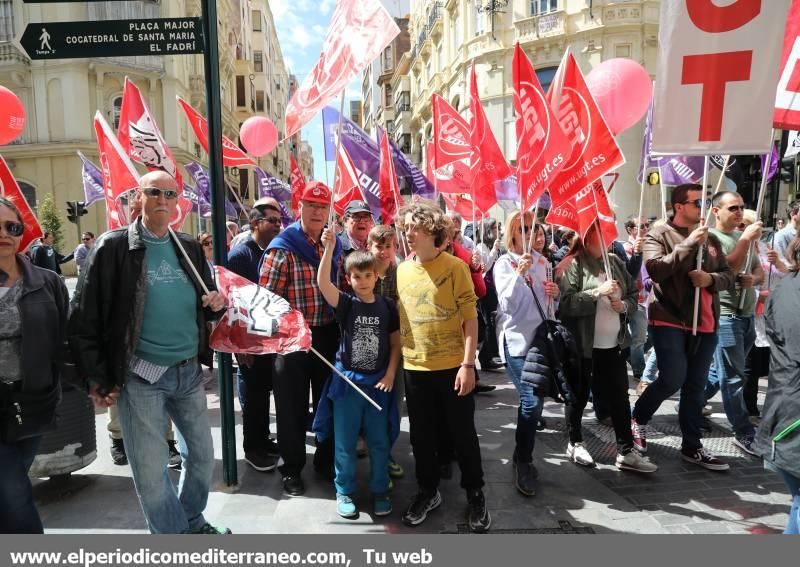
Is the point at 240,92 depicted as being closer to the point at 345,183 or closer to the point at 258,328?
the point at 345,183

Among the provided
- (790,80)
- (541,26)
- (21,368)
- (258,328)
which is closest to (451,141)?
(790,80)

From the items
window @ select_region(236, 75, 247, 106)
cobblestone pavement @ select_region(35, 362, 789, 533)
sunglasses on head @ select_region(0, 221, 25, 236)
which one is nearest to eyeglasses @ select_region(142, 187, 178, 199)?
sunglasses on head @ select_region(0, 221, 25, 236)

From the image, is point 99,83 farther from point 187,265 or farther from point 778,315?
point 778,315

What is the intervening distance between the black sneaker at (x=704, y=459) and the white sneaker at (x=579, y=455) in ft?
2.45

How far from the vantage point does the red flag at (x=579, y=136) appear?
152 inches

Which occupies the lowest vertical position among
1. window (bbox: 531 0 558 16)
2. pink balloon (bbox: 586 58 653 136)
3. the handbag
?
the handbag

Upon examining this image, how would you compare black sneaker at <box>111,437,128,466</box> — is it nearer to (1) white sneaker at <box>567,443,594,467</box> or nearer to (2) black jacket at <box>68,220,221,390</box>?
(2) black jacket at <box>68,220,221,390</box>

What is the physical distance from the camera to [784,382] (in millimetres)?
2381

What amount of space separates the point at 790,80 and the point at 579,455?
3.11 metres

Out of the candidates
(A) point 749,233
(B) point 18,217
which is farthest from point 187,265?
(A) point 749,233

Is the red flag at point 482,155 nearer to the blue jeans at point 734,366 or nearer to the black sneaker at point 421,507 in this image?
the blue jeans at point 734,366

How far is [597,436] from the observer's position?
4895 millimetres

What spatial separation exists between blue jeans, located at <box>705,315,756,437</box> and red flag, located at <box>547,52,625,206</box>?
1848mm

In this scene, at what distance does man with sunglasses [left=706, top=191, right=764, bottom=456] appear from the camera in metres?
4.50
